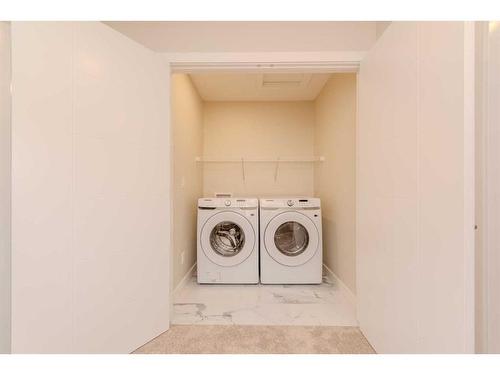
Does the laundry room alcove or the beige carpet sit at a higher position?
the laundry room alcove

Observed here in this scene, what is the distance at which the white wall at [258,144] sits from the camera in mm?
3555

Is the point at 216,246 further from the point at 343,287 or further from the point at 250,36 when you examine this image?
the point at 250,36

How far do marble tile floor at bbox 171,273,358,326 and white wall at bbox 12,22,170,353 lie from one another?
1.48ft

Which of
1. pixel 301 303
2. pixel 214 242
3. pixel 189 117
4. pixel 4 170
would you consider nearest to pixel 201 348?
pixel 301 303

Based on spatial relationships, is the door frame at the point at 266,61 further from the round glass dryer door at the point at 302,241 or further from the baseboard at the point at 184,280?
the round glass dryer door at the point at 302,241

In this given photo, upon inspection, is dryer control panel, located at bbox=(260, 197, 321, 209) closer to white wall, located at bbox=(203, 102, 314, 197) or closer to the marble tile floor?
the marble tile floor

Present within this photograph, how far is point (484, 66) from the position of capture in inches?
34.4

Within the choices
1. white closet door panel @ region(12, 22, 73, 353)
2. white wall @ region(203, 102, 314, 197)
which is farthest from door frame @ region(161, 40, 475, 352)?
white wall @ region(203, 102, 314, 197)

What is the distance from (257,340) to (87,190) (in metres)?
1.33

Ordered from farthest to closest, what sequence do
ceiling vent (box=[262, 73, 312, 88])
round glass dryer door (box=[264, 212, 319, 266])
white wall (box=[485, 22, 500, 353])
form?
1. ceiling vent (box=[262, 73, 312, 88])
2. round glass dryer door (box=[264, 212, 319, 266])
3. white wall (box=[485, 22, 500, 353])

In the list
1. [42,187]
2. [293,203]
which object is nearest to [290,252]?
[293,203]

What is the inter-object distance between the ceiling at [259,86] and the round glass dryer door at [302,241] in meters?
1.45

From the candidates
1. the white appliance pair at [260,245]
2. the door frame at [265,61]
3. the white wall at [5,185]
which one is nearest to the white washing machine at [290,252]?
the white appliance pair at [260,245]

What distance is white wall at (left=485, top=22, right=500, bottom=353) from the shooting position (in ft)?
2.76
